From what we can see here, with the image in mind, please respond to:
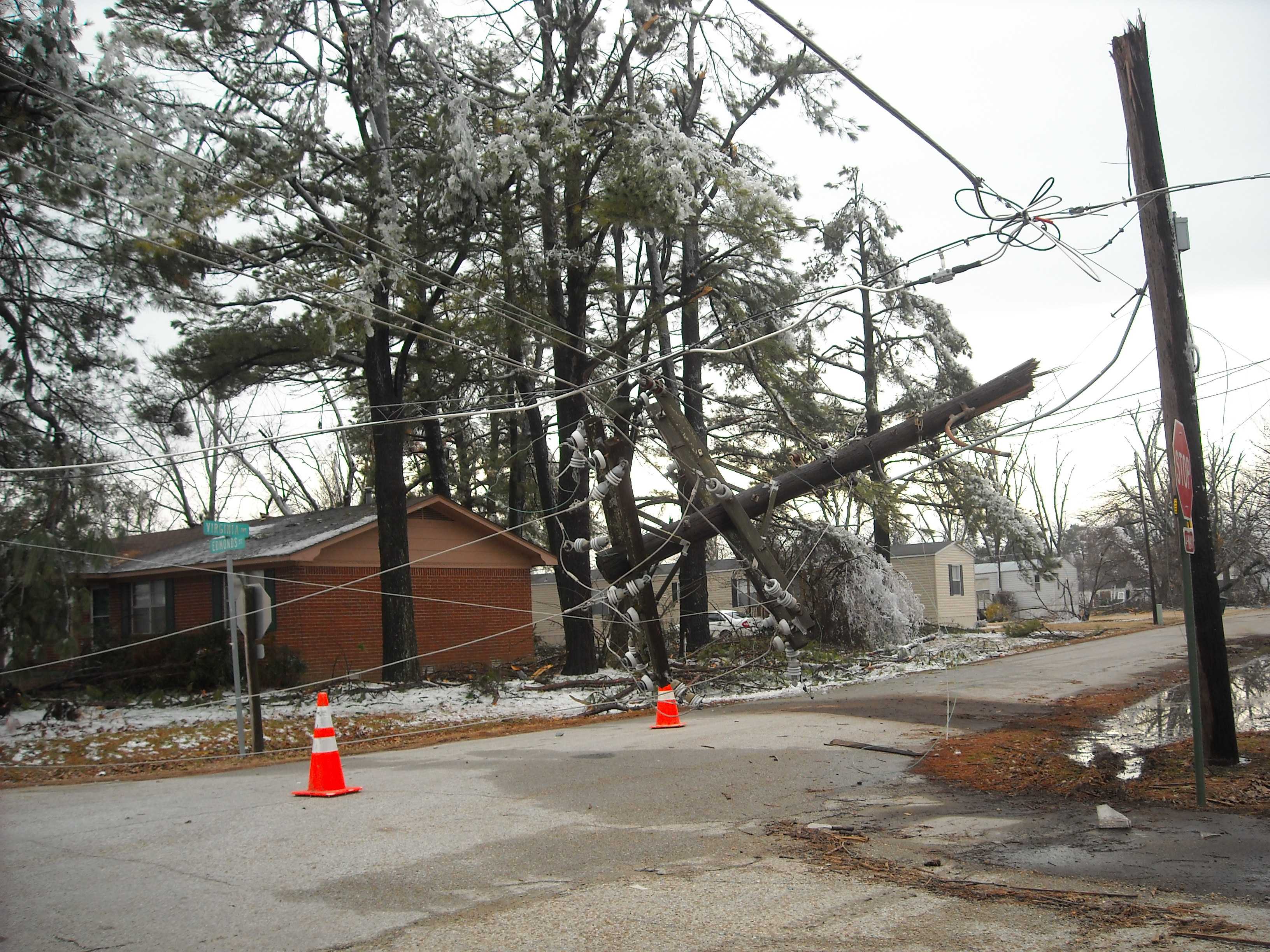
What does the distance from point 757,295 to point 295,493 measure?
106 ft

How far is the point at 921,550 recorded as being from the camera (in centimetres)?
4525

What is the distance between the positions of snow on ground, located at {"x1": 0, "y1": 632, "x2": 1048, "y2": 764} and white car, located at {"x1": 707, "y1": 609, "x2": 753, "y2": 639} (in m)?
2.75

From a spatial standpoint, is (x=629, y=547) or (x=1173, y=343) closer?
(x=1173, y=343)

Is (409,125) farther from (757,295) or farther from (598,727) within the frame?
(598,727)

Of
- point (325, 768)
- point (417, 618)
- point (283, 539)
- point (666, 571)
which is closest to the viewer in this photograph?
point (325, 768)

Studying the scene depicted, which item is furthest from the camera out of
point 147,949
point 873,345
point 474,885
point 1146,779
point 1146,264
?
point 873,345

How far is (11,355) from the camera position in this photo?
15016 mm

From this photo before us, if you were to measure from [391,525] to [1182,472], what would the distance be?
15794mm

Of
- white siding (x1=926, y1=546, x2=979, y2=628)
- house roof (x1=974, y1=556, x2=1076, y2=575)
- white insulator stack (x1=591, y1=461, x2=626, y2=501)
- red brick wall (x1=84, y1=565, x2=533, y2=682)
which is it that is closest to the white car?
red brick wall (x1=84, y1=565, x2=533, y2=682)

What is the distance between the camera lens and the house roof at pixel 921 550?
44.9 metres

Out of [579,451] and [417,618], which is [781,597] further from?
[417,618]

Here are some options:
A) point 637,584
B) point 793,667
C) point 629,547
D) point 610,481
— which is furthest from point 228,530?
point 793,667

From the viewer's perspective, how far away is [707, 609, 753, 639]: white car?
24.8m

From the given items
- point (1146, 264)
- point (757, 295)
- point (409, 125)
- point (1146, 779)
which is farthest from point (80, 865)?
point (757, 295)
